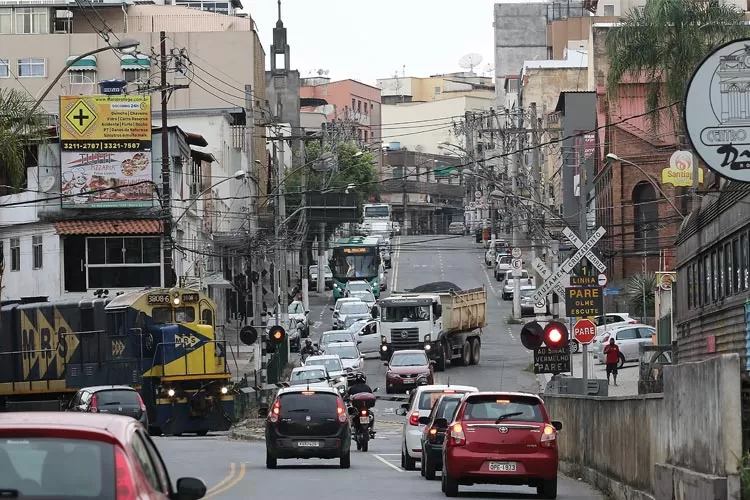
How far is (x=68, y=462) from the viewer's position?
27.5ft

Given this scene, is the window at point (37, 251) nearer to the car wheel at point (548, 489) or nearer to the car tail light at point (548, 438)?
the car wheel at point (548, 489)

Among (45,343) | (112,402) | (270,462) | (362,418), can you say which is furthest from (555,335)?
(45,343)

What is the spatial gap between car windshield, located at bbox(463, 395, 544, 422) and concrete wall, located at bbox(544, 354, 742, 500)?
1.16 metres

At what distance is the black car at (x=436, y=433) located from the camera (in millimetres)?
24234

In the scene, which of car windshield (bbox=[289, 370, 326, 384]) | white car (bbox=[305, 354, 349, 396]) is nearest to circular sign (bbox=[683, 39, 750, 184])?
car windshield (bbox=[289, 370, 326, 384])

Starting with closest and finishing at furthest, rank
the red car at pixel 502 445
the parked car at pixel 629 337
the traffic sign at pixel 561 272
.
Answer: the red car at pixel 502 445
the traffic sign at pixel 561 272
the parked car at pixel 629 337

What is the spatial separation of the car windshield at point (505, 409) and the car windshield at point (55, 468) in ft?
43.6

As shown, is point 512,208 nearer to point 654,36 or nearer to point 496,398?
point 654,36

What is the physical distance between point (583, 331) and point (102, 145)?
106 ft

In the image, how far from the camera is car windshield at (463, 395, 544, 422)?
21.3 metres

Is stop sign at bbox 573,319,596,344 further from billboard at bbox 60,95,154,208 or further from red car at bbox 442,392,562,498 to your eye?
billboard at bbox 60,95,154,208

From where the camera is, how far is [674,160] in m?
47.9

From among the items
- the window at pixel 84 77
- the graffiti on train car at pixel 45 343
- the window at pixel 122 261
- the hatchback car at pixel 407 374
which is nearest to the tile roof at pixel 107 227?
the window at pixel 122 261

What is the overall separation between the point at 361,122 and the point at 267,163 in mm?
74493
